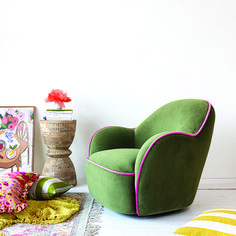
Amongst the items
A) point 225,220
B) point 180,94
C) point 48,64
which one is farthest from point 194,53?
point 225,220

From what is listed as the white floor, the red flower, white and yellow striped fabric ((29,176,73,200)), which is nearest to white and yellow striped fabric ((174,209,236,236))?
the white floor

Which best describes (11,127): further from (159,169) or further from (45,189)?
(159,169)

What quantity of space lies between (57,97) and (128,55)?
2.84 feet

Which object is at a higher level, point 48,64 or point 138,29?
point 138,29

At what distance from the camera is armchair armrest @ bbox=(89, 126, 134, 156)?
239 centimetres

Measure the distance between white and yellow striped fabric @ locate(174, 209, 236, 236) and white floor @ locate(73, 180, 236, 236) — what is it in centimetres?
58

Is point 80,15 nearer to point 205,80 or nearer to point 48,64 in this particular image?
point 48,64

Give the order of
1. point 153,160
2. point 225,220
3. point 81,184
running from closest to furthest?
point 225,220 → point 153,160 → point 81,184

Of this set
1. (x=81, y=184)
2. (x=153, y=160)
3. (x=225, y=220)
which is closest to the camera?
(x=225, y=220)

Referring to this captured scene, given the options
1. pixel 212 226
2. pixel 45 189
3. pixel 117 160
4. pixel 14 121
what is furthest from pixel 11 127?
pixel 212 226

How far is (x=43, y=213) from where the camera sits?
1.90 metres

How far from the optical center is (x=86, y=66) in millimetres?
3020

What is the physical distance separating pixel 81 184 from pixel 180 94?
137 cm

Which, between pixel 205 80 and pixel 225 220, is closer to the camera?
pixel 225 220
